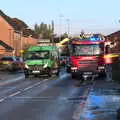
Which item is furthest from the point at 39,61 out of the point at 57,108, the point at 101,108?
the point at 101,108

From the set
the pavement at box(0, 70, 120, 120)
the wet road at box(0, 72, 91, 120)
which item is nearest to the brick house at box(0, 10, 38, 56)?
the wet road at box(0, 72, 91, 120)

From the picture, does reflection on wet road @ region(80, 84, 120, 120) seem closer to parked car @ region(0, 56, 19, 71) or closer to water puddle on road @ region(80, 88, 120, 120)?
water puddle on road @ region(80, 88, 120, 120)

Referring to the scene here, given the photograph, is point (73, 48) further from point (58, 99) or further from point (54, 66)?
point (58, 99)

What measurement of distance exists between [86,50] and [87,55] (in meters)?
0.36

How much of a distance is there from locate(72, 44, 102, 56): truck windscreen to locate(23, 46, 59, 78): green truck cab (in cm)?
356

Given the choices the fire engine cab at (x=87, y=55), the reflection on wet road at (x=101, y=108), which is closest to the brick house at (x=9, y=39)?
the fire engine cab at (x=87, y=55)

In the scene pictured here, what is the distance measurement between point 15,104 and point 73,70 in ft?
67.1

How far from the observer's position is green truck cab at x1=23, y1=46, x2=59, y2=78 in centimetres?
4175

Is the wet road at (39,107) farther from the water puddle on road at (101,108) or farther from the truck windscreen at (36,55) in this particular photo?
the truck windscreen at (36,55)

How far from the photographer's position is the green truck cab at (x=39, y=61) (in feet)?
137

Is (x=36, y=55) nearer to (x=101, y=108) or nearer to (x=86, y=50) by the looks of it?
(x=86, y=50)

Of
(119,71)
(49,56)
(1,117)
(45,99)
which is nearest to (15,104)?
(45,99)

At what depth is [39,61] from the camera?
41812 millimetres

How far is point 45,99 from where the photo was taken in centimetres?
2139
